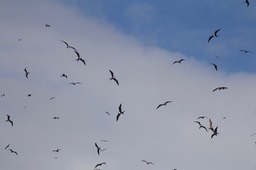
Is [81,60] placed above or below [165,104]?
above

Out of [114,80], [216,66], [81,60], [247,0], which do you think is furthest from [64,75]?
[247,0]

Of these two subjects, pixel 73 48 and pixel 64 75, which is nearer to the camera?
pixel 73 48

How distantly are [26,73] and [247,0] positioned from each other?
2264cm

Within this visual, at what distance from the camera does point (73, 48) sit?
110ft

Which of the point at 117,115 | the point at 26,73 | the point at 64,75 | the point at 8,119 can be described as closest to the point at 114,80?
the point at 117,115

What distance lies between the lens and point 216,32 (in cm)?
3734

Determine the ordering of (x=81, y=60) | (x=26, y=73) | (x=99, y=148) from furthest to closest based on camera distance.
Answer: (x=26, y=73)
(x=99, y=148)
(x=81, y=60)

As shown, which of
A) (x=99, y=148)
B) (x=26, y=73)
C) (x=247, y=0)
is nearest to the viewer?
(x=247, y=0)

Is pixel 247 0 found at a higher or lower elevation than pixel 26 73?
lower

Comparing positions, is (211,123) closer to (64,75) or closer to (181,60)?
(181,60)

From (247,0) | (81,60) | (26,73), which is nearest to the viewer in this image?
(247,0)

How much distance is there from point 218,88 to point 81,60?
12.0 meters

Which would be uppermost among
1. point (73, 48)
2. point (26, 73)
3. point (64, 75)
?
point (26, 73)

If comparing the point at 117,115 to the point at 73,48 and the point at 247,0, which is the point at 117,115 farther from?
the point at 247,0
